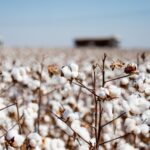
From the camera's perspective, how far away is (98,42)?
4588cm

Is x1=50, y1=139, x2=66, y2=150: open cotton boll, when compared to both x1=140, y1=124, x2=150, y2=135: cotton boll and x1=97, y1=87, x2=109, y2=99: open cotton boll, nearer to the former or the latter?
x1=140, y1=124, x2=150, y2=135: cotton boll

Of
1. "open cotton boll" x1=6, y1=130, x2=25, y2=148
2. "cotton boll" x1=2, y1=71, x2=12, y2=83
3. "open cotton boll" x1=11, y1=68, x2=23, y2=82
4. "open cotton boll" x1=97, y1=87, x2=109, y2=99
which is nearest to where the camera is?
"open cotton boll" x1=97, y1=87, x2=109, y2=99

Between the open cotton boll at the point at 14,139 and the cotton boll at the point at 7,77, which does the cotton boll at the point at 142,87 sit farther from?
the cotton boll at the point at 7,77

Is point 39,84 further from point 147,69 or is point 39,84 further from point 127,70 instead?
point 127,70

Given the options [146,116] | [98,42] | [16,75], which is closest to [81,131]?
[146,116]

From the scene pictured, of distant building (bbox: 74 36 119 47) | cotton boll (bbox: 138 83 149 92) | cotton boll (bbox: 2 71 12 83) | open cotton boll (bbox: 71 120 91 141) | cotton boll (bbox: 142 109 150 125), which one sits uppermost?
cotton boll (bbox: 138 83 149 92)

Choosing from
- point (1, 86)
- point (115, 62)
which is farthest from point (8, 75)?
point (115, 62)

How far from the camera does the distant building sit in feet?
148

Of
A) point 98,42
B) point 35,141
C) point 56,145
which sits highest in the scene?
point 35,141

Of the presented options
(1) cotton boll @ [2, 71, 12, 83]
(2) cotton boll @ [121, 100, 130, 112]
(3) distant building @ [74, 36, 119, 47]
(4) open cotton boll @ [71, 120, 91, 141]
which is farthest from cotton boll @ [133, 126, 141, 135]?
(3) distant building @ [74, 36, 119, 47]

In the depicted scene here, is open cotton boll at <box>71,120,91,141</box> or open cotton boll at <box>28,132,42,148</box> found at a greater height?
open cotton boll at <box>71,120,91,141</box>

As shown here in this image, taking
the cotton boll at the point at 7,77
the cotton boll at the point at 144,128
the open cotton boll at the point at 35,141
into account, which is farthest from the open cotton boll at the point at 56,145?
the cotton boll at the point at 7,77

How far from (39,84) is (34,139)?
102 cm

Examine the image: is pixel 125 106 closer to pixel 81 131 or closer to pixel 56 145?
pixel 81 131
